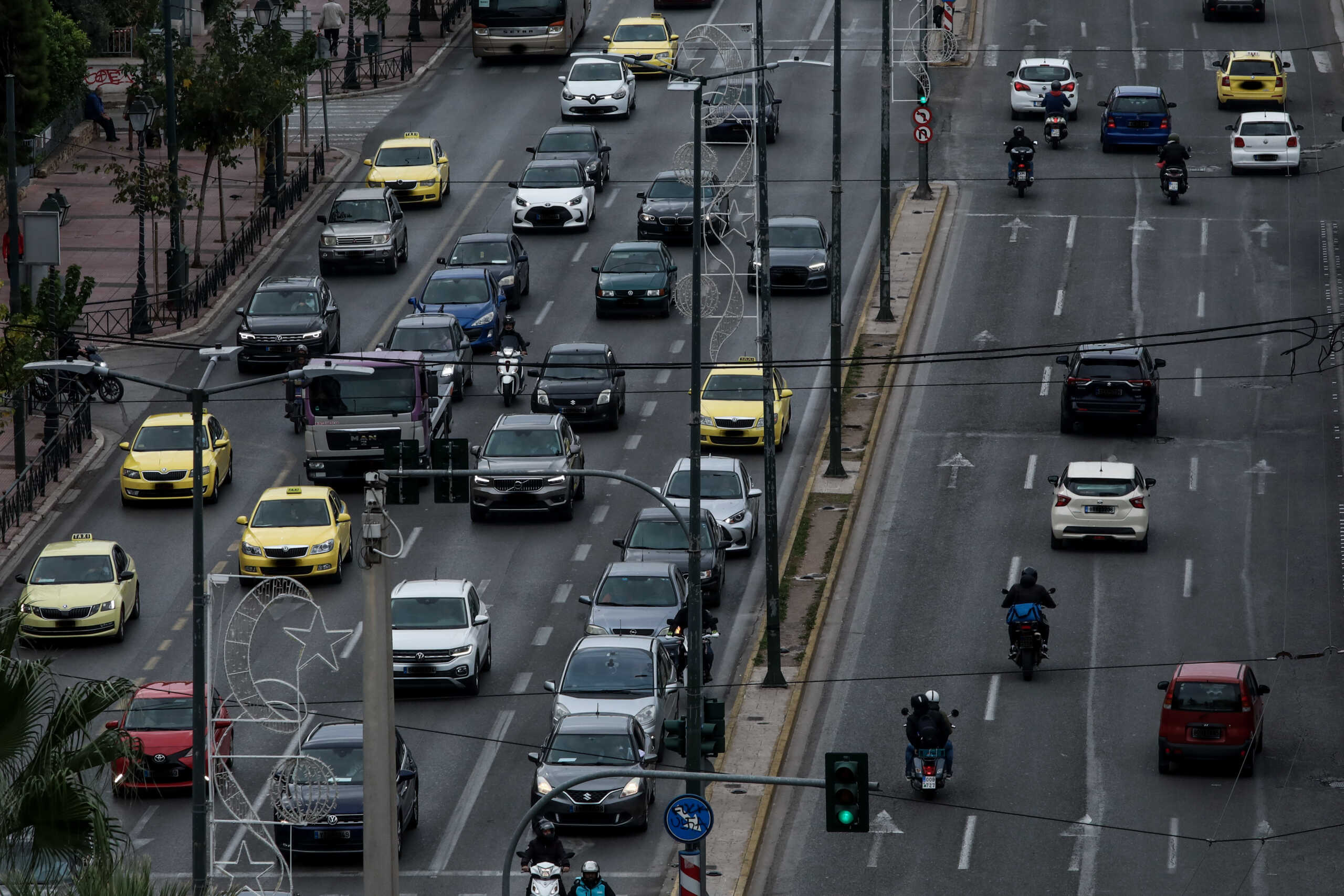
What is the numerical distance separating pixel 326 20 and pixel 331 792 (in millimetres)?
48767

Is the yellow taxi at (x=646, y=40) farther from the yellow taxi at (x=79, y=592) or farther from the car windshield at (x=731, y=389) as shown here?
the yellow taxi at (x=79, y=592)

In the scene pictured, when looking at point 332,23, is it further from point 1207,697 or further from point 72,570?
point 1207,697

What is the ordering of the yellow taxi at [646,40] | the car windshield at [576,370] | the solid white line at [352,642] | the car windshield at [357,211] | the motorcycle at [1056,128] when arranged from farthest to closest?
the yellow taxi at [646,40]
the motorcycle at [1056,128]
the car windshield at [357,211]
the car windshield at [576,370]
the solid white line at [352,642]

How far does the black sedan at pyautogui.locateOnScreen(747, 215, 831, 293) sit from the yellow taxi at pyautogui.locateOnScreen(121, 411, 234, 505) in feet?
48.4

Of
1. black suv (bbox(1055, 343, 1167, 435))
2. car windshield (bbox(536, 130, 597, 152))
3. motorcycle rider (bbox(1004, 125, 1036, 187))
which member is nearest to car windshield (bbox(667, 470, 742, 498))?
black suv (bbox(1055, 343, 1167, 435))

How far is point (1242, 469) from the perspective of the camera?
4631 centimetres

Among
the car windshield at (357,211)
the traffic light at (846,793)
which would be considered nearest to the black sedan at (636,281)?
the car windshield at (357,211)

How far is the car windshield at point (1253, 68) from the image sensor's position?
224ft

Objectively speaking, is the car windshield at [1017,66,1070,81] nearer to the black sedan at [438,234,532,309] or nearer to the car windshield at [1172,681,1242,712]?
the black sedan at [438,234,532,309]

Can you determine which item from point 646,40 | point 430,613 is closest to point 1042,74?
point 646,40

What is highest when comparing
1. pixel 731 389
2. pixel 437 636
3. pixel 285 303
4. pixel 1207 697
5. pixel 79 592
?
pixel 285 303

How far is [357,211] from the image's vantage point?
187 ft

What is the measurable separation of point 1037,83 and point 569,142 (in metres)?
14.0

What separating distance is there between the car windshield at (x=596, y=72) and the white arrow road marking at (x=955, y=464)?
2490cm
